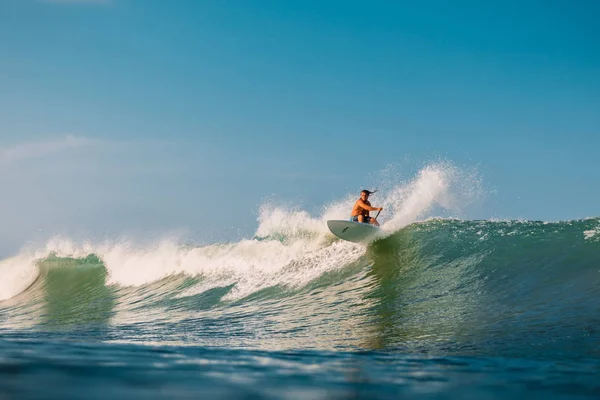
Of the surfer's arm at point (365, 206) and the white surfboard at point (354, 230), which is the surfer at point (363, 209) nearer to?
the surfer's arm at point (365, 206)

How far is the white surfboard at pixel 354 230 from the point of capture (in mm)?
13031

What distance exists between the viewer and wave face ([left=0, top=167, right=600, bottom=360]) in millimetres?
5914

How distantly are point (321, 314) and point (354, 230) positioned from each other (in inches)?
191

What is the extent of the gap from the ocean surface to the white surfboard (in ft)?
0.78

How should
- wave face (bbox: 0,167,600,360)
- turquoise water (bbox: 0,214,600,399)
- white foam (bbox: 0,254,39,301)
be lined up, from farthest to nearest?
white foam (bbox: 0,254,39,301), wave face (bbox: 0,167,600,360), turquoise water (bbox: 0,214,600,399)

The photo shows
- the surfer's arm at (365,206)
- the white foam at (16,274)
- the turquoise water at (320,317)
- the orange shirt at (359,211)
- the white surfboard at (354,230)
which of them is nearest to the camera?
the turquoise water at (320,317)

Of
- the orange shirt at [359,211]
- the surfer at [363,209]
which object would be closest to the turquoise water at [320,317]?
the surfer at [363,209]

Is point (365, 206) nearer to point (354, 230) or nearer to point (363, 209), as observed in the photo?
point (363, 209)

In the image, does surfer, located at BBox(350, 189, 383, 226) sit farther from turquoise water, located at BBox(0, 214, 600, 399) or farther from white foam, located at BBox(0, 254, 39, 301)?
white foam, located at BBox(0, 254, 39, 301)

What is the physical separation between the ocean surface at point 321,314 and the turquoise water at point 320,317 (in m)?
0.03

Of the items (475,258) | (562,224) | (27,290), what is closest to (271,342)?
(475,258)

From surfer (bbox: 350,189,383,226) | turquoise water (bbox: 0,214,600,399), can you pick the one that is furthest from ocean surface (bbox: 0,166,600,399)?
surfer (bbox: 350,189,383,226)

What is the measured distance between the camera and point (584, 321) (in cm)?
605

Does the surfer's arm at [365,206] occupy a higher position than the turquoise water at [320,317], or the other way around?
the surfer's arm at [365,206]
